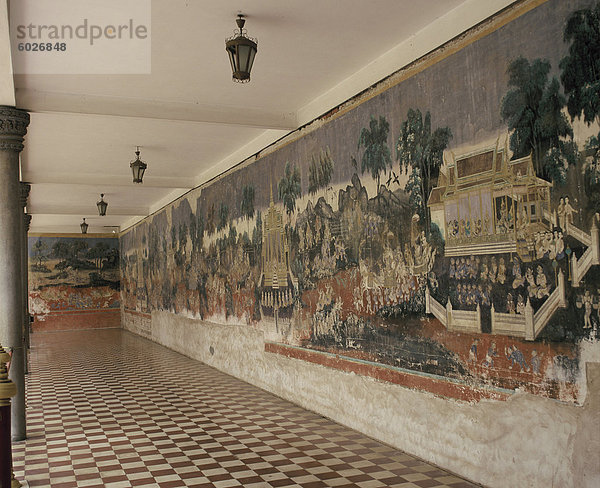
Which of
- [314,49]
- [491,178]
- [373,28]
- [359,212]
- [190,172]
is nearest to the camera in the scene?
[491,178]


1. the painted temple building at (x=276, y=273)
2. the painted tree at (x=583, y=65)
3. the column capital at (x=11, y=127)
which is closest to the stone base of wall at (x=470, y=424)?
the painted temple building at (x=276, y=273)

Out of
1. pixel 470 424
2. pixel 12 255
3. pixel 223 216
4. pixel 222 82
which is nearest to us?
pixel 470 424

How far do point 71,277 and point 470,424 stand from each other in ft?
93.5

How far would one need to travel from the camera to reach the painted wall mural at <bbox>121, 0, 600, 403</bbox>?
17.0ft

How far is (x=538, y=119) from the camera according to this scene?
556 cm

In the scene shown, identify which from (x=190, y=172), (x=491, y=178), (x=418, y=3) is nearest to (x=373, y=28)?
(x=418, y=3)

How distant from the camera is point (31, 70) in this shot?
316 inches

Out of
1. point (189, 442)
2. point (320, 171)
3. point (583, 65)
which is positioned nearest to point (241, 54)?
point (583, 65)

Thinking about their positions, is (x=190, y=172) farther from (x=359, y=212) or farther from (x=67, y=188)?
(x=359, y=212)

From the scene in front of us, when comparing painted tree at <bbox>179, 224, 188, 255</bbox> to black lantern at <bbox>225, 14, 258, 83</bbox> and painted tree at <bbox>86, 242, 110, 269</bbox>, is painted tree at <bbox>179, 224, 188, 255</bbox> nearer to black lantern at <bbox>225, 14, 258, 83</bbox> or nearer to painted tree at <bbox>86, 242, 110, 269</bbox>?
black lantern at <bbox>225, 14, 258, 83</bbox>

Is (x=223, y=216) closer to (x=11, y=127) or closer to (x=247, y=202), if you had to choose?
(x=247, y=202)

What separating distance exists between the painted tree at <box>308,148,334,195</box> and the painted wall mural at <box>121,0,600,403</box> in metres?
0.03

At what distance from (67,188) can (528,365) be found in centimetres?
1610

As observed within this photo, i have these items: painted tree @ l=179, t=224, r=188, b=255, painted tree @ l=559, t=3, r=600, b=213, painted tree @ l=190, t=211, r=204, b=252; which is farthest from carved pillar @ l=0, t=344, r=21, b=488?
painted tree @ l=179, t=224, r=188, b=255
